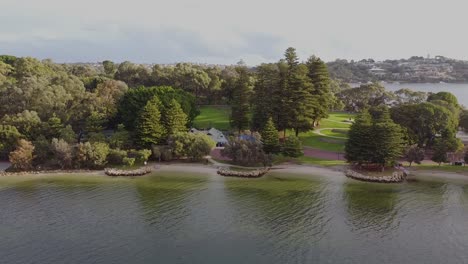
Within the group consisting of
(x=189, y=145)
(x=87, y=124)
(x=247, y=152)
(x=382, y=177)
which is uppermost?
(x=87, y=124)

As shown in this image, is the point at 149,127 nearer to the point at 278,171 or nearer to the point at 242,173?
the point at 242,173

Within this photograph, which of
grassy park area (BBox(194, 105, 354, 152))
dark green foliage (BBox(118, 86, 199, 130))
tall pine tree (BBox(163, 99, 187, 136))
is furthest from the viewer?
grassy park area (BBox(194, 105, 354, 152))

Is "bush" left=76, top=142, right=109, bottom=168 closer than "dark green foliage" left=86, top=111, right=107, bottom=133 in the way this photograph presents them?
Yes

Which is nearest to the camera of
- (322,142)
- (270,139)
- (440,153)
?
(440,153)

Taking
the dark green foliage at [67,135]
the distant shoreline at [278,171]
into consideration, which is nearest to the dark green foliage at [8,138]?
the dark green foliage at [67,135]

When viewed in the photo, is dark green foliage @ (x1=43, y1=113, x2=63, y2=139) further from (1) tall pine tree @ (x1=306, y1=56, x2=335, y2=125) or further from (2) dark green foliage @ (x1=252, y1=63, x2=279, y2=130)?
(1) tall pine tree @ (x1=306, y1=56, x2=335, y2=125)

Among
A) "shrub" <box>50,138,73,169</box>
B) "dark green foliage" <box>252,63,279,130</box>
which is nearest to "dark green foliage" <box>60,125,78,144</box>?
"shrub" <box>50,138,73,169</box>

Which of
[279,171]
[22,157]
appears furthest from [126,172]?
[279,171]

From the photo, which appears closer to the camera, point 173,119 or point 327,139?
point 173,119
